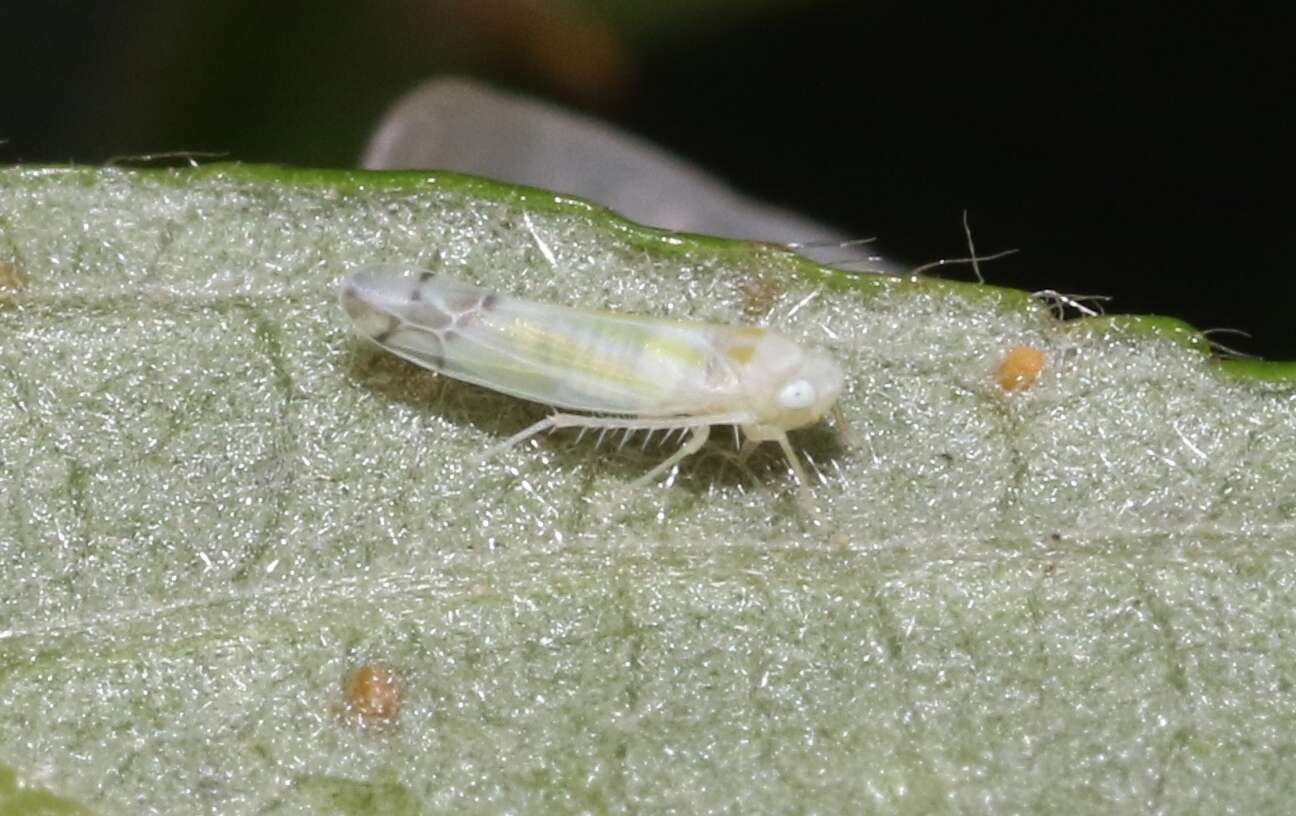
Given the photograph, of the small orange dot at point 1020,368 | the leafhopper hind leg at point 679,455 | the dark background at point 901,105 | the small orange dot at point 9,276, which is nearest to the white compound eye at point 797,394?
the leafhopper hind leg at point 679,455

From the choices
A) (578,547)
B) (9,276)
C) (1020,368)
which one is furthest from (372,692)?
(1020,368)

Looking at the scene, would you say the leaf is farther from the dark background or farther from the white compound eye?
the dark background

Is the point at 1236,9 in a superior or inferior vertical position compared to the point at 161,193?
superior

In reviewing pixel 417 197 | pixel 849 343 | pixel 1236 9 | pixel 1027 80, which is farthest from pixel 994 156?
pixel 417 197

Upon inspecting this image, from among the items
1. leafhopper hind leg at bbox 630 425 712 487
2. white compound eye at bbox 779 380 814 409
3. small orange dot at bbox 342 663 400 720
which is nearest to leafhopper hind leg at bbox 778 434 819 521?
white compound eye at bbox 779 380 814 409

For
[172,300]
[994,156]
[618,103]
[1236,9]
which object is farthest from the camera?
[618,103]

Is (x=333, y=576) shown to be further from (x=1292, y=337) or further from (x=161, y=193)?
(x=1292, y=337)

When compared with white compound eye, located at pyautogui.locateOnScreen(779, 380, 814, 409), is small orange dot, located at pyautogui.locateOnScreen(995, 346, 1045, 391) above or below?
above
